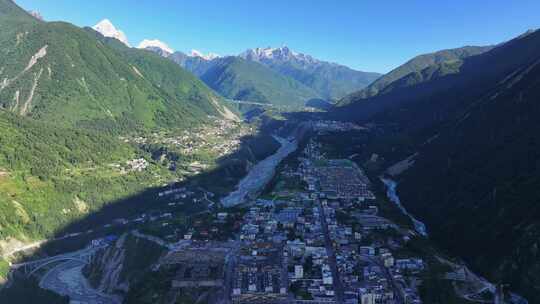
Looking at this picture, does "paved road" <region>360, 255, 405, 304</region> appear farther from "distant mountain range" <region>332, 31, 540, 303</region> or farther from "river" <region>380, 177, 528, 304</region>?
"distant mountain range" <region>332, 31, 540, 303</region>

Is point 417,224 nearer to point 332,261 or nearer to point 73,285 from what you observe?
point 332,261

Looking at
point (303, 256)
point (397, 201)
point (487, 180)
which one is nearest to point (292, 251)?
point (303, 256)

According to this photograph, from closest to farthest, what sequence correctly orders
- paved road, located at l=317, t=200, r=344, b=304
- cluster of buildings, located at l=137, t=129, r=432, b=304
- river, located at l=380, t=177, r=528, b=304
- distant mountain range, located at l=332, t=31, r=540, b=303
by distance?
river, located at l=380, t=177, r=528, b=304 < paved road, located at l=317, t=200, r=344, b=304 < cluster of buildings, located at l=137, t=129, r=432, b=304 < distant mountain range, located at l=332, t=31, r=540, b=303

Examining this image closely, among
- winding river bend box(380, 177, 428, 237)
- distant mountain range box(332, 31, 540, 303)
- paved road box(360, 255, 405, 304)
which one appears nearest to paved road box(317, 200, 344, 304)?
paved road box(360, 255, 405, 304)

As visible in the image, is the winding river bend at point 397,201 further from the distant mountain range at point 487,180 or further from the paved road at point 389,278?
the paved road at point 389,278

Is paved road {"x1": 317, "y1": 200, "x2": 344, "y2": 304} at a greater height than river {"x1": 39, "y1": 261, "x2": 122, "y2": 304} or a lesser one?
greater

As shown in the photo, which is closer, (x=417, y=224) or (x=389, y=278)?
(x=389, y=278)

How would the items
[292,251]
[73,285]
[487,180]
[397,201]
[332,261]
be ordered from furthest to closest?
[397,201], [487,180], [73,285], [292,251], [332,261]

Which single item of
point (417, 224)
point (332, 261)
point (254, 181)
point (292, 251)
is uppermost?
point (254, 181)

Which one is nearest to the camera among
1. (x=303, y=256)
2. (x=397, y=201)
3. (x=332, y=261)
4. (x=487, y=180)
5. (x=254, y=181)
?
(x=332, y=261)
